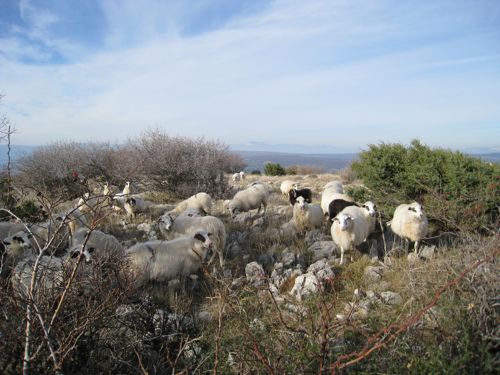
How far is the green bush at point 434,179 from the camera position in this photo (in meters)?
7.32

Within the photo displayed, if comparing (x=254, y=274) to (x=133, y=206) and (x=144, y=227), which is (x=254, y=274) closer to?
(x=144, y=227)

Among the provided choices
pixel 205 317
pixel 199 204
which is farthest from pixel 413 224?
pixel 199 204

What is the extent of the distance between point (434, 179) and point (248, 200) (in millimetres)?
5511

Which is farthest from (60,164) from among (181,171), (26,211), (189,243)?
(189,243)

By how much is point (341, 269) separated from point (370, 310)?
2074 mm

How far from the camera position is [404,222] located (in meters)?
7.45

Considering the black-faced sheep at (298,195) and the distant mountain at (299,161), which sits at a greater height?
the black-faced sheep at (298,195)

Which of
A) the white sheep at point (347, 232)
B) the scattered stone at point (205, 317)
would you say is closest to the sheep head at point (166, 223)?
the scattered stone at point (205, 317)

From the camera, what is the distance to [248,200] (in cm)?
1152

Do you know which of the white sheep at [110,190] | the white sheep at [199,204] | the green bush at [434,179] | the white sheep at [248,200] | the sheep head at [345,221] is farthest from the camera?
the white sheep at [248,200]

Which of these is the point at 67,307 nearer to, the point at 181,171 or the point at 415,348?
the point at 415,348

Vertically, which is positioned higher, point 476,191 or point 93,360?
point 476,191

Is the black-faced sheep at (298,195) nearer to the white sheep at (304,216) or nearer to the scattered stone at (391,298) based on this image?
the white sheep at (304,216)

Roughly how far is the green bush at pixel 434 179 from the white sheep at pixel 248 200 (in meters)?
3.29
